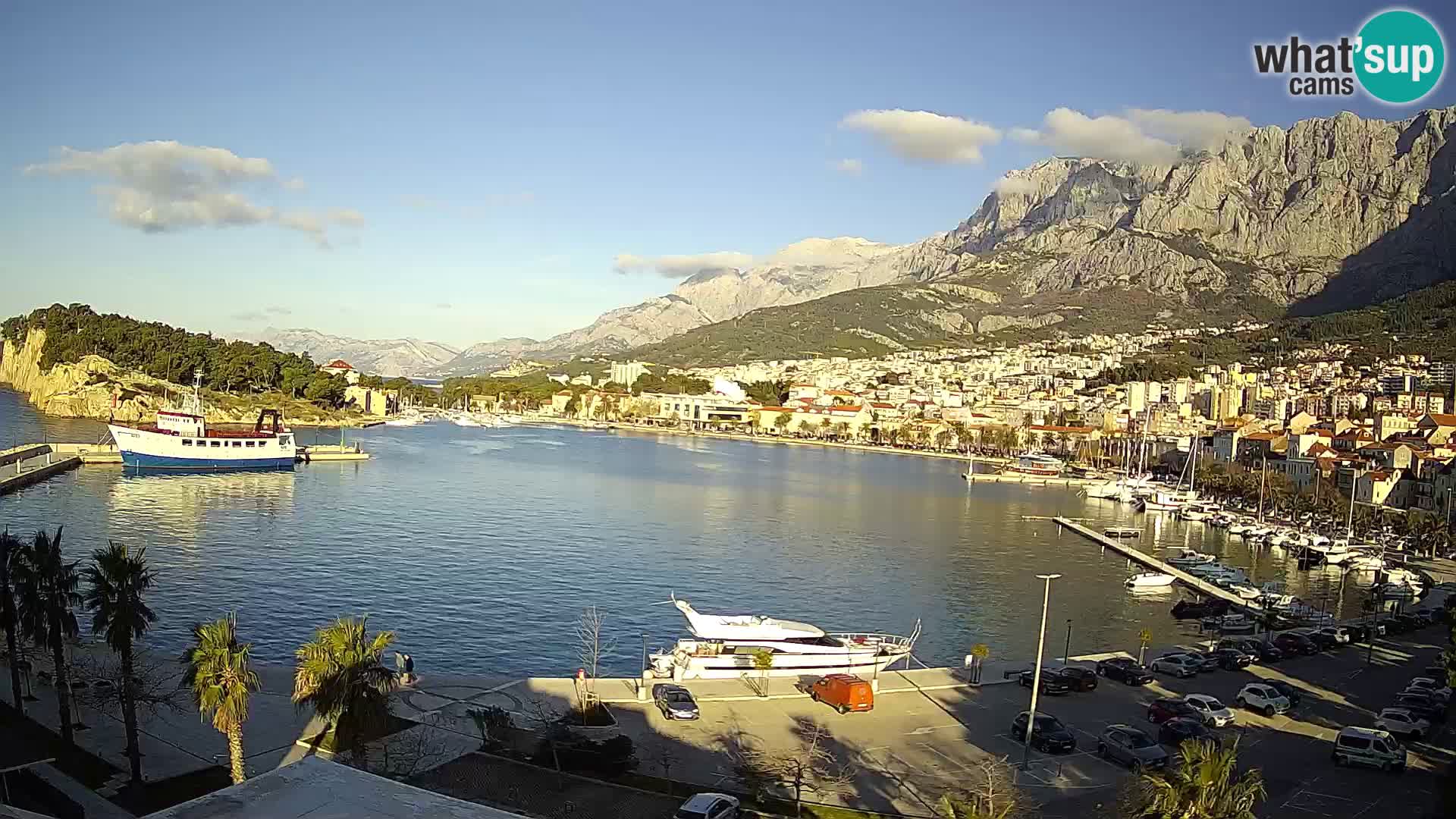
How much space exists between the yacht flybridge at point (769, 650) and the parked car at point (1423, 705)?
355 inches

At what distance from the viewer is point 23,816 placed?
24.3 feet

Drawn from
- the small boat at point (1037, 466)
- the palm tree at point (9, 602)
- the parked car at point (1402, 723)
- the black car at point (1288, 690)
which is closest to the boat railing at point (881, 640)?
the black car at point (1288, 690)

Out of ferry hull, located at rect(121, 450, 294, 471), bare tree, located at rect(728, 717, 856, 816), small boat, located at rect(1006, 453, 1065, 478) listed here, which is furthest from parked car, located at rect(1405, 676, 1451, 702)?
small boat, located at rect(1006, 453, 1065, 478)

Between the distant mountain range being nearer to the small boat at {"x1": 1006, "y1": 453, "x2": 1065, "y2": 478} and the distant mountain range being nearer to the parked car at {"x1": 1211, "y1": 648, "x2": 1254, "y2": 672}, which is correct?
the small boat at {"x1": 1006, "y1": 453, "x2": 1065, "y2": 478}

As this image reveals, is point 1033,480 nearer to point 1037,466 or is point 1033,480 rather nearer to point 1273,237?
point 1037,466

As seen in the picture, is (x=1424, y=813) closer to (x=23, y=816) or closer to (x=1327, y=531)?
(x=23, y=816)

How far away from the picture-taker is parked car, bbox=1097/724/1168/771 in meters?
14.5

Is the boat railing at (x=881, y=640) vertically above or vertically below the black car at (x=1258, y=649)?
below

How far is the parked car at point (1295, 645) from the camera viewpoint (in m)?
22.9

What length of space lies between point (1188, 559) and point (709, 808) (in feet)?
111

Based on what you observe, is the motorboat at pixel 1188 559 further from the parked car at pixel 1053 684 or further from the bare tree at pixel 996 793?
the bare tree at pixel 996 793

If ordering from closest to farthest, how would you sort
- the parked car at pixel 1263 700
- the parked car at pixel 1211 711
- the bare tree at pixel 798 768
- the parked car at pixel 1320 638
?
1. the bare tree at pixel 798 768
2. the parked car at pixel 1211 711
3. the parked car at pixel 1263 700
4. the parked car at pixel 1320 638

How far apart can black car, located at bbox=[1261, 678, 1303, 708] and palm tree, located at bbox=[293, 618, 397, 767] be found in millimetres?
15318

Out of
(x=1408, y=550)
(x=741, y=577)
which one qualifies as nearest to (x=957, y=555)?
(x=741, y=577)
